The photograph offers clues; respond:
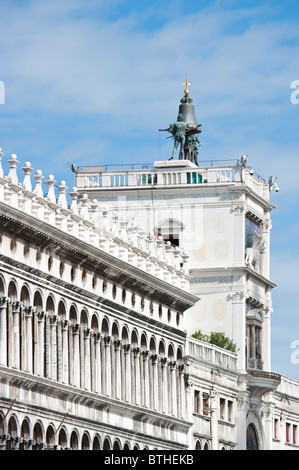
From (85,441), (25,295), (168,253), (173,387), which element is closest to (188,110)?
(168,253)

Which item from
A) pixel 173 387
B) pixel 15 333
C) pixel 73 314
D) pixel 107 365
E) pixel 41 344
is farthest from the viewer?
pixel 173 387

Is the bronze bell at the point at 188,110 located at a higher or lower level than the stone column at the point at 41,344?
higher

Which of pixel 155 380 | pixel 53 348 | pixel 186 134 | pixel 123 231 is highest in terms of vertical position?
pixel 186 134

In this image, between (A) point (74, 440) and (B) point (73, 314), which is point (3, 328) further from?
(A) point (74, 440)

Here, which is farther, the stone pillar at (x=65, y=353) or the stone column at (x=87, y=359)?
the stone column at (x=87, y=359)

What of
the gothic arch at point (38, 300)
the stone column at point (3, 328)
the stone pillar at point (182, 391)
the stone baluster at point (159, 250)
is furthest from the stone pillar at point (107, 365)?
the stone column at point (3, 328)

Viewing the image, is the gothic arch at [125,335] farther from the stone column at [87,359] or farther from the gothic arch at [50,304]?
the gothic arch at [50,304]

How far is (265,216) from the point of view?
138 meters

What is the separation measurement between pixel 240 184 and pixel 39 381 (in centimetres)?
4198

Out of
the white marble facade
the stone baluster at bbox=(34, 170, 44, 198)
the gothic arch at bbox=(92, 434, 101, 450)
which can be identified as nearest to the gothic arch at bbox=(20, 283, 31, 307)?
the white marble facade

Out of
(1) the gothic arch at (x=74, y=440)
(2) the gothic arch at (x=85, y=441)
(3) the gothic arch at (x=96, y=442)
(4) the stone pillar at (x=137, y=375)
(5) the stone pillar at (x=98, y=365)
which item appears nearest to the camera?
(1) the gothic arch at (x=74, y=440)

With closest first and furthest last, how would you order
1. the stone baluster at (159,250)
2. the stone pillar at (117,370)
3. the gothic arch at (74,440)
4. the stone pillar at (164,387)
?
the gothic arch at (74,440) < the stone pillar at (117,370) < the stone pillar at (164,387) < the stone baluster at (159,250)

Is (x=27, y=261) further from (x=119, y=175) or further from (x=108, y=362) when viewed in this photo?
(x=119, y=175)
